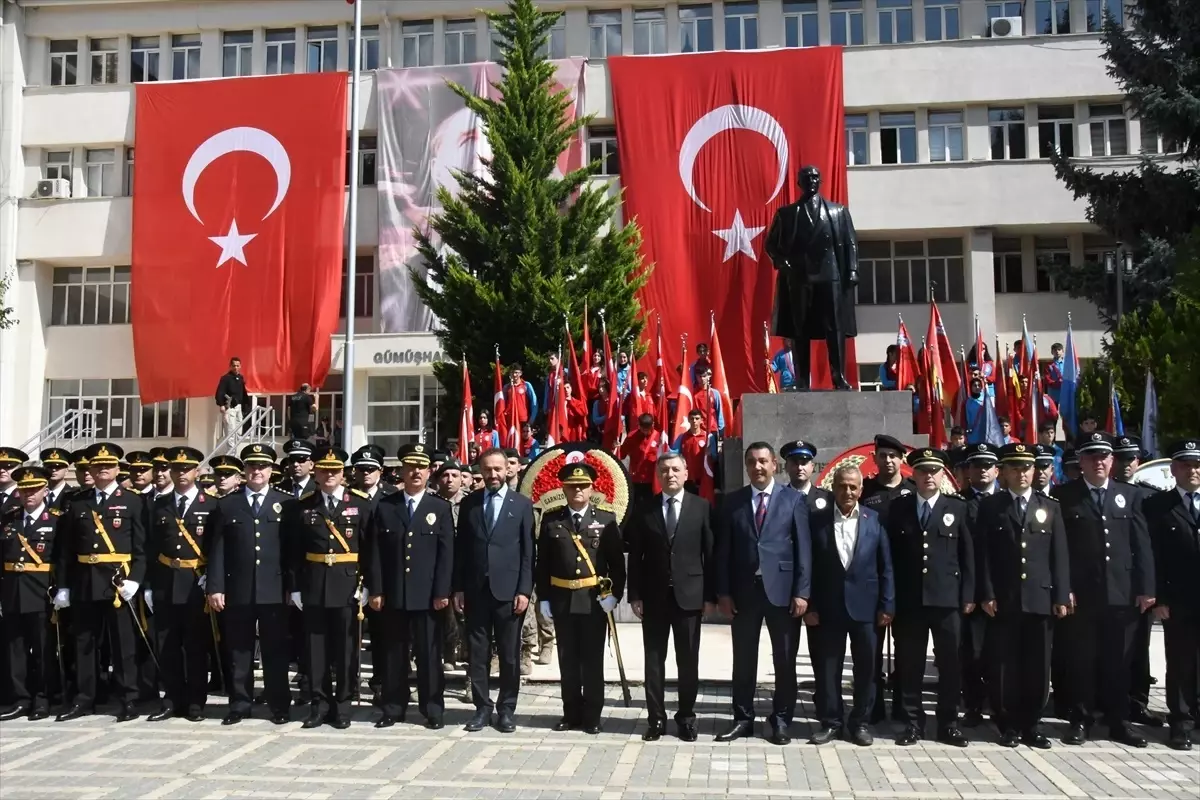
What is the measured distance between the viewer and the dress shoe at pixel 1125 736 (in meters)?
6.54

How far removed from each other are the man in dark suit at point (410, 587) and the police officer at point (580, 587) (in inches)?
27.0

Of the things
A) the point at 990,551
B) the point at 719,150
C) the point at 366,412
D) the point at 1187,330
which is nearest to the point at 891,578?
the point at 990,551

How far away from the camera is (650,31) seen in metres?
26.0

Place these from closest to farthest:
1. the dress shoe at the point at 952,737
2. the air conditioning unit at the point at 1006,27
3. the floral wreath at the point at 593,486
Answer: the dress shoe at the point at 952,737 → the floral wreath at the point at 593,486 → the air conditioning unit at the point at 1006,27

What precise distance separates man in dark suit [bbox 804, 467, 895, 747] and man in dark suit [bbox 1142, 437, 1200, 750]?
1748 mm

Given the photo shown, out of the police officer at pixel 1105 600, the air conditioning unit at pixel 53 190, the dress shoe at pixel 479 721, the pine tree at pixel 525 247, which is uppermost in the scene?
the air conditioning unit at pixel 53 190

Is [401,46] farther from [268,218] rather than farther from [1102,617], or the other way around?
[1102,617]

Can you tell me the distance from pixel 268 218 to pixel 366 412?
4.93 m

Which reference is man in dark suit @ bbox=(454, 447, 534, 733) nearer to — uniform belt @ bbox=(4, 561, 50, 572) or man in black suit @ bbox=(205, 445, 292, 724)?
man in black suit @ bbox=(205, 445, 292, 724)

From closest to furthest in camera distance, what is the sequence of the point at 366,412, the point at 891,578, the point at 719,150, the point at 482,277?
the point at 891,578, the point at 482,277, the point at 719,150, the point at 366,412

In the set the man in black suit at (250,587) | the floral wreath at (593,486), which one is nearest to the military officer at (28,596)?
the man in black suit at (250,587)

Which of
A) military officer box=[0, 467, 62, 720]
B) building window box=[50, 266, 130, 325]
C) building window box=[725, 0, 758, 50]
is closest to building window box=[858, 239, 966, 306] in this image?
building window box=[725, 0, 758, 50]

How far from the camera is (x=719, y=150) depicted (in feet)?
79.0

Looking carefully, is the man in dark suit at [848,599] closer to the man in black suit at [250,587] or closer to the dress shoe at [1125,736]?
the dress shoe at [1125,736]
